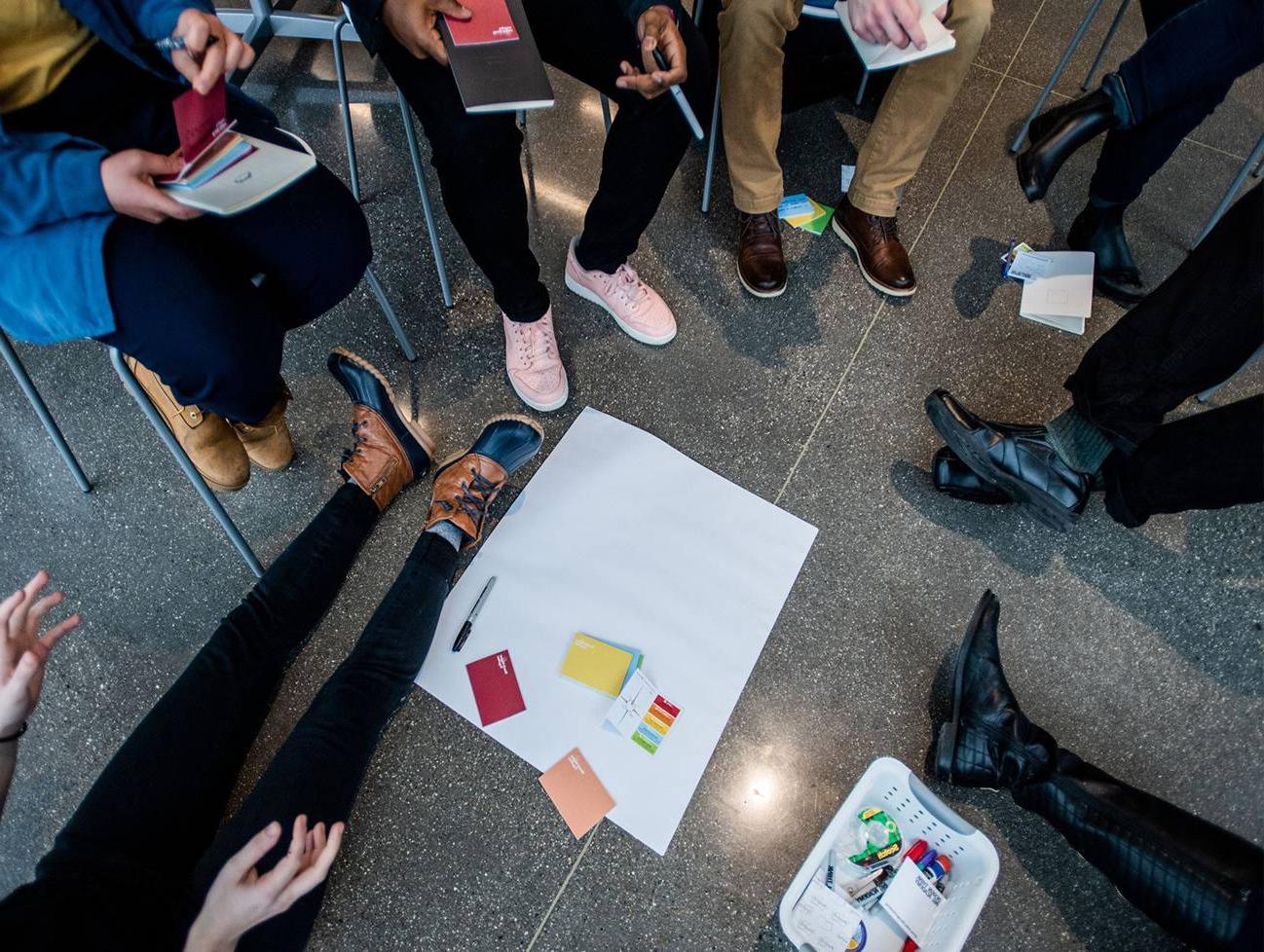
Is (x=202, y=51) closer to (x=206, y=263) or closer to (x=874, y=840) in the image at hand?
(x=206, y=263)

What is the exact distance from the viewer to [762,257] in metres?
1.74

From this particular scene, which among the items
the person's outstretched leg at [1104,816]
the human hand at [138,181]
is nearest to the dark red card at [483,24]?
the human hand at [138,181]

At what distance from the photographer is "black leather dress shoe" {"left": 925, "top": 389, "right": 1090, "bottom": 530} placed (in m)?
1.43

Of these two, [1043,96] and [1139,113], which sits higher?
[1139,113]

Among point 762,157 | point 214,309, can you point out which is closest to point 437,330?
point 214,309

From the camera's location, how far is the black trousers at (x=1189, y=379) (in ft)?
3.86

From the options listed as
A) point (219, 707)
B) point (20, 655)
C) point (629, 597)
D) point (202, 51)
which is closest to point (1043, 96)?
point (629, 597)

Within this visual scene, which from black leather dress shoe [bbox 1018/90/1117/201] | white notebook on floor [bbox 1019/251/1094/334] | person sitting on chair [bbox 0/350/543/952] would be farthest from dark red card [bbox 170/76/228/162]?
white notebook on floor [bbox 1019/251/1094/334]

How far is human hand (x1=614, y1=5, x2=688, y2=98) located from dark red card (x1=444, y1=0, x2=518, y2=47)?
0.66ft

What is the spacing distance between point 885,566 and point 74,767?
1.41 metres

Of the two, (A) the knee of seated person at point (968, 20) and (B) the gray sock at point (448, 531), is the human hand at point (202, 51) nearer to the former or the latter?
(B) the gray sock at point (448, 531)

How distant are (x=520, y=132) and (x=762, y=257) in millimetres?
608

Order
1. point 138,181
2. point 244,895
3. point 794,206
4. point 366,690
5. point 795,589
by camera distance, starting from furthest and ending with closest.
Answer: point 794,206 < point 795,589 < point 366,690 < point 138,181 < point 244,895

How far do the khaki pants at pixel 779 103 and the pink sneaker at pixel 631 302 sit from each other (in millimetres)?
303
